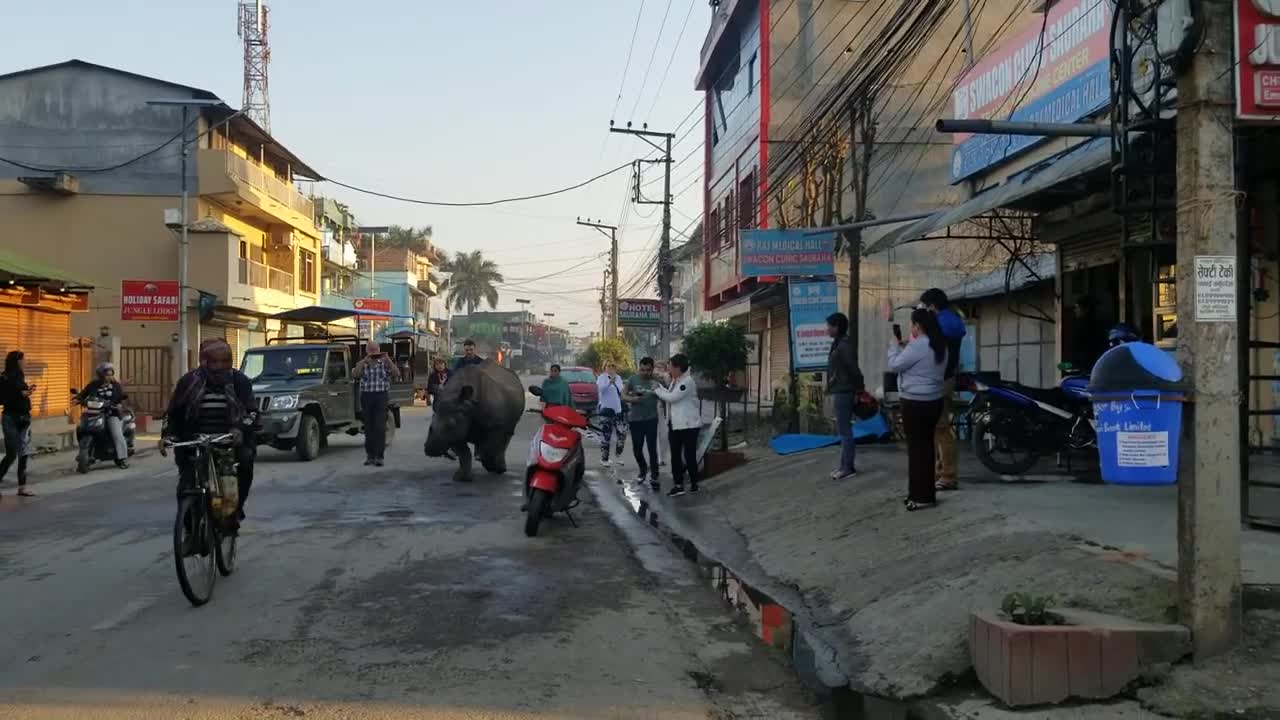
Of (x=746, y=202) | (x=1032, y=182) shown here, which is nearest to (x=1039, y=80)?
(x=1032, y=182)

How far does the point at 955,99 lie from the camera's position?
48.4 ft

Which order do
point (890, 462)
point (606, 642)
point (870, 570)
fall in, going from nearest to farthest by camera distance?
point (606, 642) < point (870, 570) < point (890, 462)

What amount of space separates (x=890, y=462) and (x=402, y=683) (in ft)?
25.3

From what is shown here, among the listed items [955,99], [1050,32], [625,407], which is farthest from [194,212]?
[1050,32]

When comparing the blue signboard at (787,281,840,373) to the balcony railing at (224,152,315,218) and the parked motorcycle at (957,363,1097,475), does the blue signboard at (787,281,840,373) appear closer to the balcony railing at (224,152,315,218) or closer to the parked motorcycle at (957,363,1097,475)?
the parked motorcycle at (957,363,1097,475)

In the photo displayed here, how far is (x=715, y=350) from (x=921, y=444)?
11.2 metres

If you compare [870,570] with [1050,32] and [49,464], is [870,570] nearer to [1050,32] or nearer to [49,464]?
[1050,32]

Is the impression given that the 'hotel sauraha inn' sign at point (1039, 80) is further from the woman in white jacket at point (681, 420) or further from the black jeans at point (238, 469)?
the black jeans at point (238, 469)

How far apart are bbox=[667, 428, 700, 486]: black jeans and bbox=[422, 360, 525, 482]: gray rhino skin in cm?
256

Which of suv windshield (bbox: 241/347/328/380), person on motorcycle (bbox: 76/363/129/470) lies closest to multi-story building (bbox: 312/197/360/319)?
suv windshield (bbox: 241/347/328/380)

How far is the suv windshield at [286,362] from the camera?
1858cm

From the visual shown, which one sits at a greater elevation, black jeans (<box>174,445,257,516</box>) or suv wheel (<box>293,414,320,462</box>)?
black jeans (<box>174,445,257,516</box>)

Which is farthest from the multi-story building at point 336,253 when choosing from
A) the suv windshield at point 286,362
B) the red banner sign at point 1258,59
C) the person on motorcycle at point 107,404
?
the red banner sign at point 1258,59

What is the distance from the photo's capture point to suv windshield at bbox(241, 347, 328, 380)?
18.6 metres
